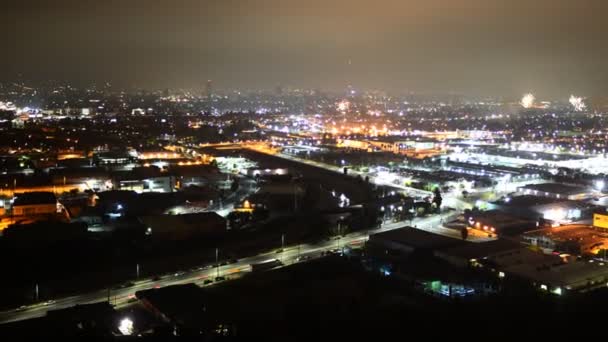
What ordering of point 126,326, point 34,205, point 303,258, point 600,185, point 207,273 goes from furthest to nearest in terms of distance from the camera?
point 600,185
point 34,205
point 303,258
point 207,273
point 126,326

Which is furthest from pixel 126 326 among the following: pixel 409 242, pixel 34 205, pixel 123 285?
pixel 34 205

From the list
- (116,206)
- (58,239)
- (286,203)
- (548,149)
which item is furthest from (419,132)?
(58,239)

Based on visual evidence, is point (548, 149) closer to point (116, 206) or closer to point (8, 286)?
point (116, 206)

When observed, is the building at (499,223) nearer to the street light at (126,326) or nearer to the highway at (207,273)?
the highway at (207,273)

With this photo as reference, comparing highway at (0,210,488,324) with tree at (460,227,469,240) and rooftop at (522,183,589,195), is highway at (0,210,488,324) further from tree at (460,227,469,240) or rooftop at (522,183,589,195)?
rooftop at (522,183,589,195)

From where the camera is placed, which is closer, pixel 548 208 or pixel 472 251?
pixel 472 251

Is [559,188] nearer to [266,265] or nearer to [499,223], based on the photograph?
[499,223]
